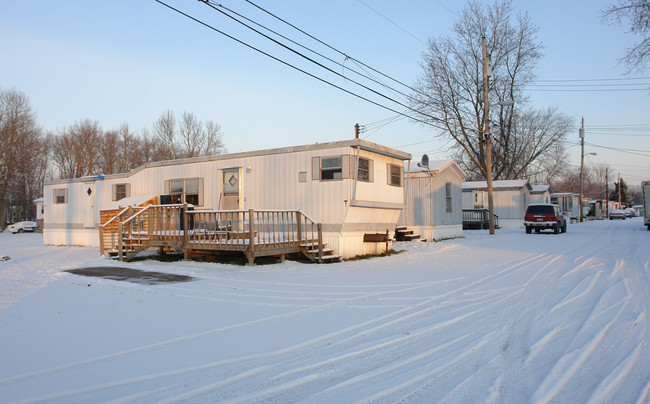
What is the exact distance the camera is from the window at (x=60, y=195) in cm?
2125

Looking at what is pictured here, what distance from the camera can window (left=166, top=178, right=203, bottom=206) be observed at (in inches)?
653

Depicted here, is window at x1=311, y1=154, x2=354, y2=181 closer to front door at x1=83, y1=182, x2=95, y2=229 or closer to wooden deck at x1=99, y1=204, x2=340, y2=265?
wooden deck at x1=99, y1=204, x2=340, y2=265

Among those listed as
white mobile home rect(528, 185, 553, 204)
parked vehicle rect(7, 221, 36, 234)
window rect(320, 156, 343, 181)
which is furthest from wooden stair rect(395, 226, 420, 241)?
parked vehicle rect(7, 221, 36, 234)

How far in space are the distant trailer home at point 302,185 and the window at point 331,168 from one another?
0.07 ft

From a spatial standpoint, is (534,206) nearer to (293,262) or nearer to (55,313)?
(293,262)

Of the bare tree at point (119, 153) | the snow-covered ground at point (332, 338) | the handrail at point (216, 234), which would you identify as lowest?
the snow-covered ground at point (332, 338)

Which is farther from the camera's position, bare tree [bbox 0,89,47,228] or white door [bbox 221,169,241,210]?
bare tree [bbox 0,89,47,228]

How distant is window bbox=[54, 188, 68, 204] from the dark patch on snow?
11185 millimetres

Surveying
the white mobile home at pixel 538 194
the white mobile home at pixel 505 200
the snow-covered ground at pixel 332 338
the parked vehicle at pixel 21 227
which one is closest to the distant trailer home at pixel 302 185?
the snow-covered ground at pixel 332 338

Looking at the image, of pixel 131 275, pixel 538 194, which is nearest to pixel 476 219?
pixel 538 194

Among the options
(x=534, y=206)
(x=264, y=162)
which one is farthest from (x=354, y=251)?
(x=534, y=206)

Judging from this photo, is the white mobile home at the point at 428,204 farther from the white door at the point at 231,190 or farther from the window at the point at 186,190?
the window at the point at 186,190

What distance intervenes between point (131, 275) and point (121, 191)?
9708 mm

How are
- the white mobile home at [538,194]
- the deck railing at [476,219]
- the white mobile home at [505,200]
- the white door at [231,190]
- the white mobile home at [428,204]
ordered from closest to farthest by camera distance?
the white door at [231,190] → the white mobile home at [428,204] → the deck railing at [476,219] → the white mobile home at [505,200] → the white mobile home at [538,194]
